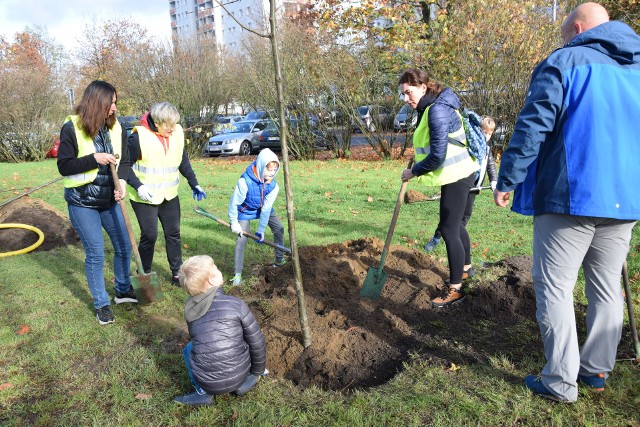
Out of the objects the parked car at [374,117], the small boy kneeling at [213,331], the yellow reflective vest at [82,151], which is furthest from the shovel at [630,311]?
the parked car at [374,117]

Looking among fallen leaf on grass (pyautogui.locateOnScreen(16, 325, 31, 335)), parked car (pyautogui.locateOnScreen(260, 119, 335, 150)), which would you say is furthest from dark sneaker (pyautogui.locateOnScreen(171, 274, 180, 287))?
parked car (pyautogui.locateOnScreen(260, 119, 335, 150))

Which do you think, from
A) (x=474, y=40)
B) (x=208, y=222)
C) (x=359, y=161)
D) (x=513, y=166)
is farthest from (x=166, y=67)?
(x=513, y=166)

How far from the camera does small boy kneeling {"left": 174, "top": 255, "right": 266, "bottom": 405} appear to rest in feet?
10.0

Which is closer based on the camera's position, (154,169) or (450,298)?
(450,298)

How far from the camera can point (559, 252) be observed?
2.73 m

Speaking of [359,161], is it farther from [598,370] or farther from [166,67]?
[598,370]

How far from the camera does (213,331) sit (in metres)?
3.05

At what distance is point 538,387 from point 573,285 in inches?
24.8

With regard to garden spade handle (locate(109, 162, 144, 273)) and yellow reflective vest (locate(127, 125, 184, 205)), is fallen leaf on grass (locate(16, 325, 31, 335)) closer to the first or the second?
garden spade handle (locate(109, 162, 144, 273))

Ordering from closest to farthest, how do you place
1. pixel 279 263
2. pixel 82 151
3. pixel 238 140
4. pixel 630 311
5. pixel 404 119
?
pixel 630 311, pixel 82 151, pixel 279 263, pixel 404 119, pixel 238 140

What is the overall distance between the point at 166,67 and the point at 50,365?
17448 mm

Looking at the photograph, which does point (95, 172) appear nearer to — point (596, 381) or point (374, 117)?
point (596, 381)

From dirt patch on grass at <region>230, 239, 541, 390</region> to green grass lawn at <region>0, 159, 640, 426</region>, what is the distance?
233 millimetres

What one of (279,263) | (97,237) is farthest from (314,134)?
(97,237)
